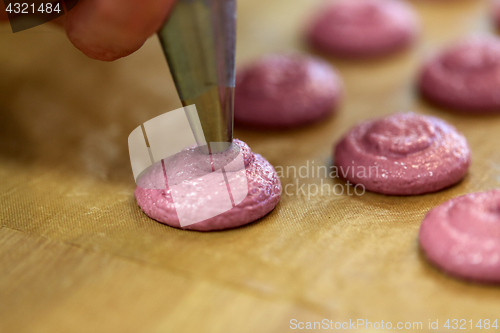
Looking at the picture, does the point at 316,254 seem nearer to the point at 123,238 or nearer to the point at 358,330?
the point at 358,330

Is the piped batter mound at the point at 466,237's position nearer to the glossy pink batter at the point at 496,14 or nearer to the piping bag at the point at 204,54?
the piping bag at the point at 204,54

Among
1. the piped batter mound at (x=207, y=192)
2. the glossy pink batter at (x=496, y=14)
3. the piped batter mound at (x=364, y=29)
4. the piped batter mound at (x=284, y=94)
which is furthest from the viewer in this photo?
the glossy pink batter at (x=496, y=14)

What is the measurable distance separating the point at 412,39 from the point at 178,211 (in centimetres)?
179

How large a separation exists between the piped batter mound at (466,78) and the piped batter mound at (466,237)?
0.79 m

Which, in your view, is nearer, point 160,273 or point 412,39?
point 160,273

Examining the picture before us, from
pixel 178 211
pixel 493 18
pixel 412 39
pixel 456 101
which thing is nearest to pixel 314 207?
pixel 178 211

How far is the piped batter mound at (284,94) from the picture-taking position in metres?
2.03

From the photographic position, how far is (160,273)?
1256 millimetres

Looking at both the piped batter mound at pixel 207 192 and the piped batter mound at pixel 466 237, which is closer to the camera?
the piped batter mound at pixel 466 237

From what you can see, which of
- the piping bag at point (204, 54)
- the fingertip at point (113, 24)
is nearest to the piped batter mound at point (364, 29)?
the piping bag at point (204, 54)

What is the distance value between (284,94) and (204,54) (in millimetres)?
896

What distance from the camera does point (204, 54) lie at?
47.4 inches

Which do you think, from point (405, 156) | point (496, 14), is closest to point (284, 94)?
point (405, 156)

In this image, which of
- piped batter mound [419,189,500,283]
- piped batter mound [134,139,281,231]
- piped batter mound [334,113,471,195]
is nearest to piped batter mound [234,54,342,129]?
piped batter mound [334,113,471,195]
